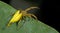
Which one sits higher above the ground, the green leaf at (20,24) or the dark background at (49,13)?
the green leaf at (20,24)

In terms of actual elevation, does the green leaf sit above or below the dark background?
above

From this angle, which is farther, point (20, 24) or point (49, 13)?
point (49, 13)

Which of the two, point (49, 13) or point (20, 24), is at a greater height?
point (20, 24)

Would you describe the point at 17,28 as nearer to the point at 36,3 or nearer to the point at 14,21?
the point at 14,21

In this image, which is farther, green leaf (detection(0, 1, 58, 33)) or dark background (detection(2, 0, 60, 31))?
dark background (detection(2, 0, 60, 31))

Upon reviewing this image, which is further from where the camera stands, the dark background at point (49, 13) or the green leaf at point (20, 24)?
the dark background at point (49, 13)
